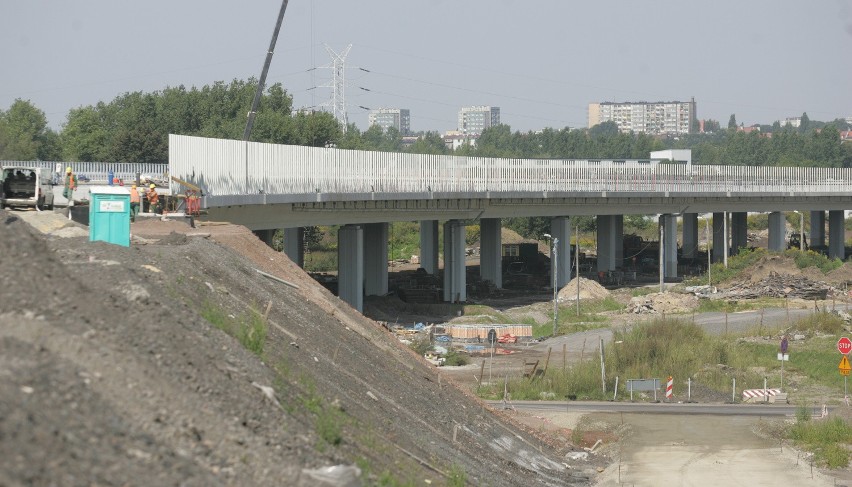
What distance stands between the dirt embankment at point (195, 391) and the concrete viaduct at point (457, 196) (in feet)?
63.6

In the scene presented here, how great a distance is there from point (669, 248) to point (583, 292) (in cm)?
1873

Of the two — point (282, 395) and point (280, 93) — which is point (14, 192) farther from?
point (280, 93)

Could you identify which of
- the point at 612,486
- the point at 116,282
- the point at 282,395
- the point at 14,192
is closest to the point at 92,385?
the point at 282,395

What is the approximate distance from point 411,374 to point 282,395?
464 inches

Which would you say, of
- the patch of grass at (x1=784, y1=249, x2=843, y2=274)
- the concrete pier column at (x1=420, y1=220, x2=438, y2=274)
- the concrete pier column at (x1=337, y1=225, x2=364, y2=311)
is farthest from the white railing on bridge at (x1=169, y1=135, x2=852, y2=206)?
the concrete pier column at (x1=420, y1=220, x2=438, y2=274)

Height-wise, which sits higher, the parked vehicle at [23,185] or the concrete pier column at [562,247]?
the parked vehicle at [23,185]

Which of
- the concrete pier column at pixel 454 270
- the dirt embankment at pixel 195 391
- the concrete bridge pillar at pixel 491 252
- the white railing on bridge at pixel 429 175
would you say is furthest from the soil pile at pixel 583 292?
the dirt embankment at pixel 195 391

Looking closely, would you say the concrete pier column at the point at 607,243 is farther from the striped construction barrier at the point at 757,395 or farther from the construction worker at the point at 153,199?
the construction worker at the point at 153,199

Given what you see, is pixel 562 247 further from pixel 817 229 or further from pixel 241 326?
pixel 241 326

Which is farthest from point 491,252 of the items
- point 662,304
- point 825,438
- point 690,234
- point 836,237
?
point 825,438

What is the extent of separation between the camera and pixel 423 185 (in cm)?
7325

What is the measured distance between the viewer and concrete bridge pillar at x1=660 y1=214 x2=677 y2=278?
9581 centimetres

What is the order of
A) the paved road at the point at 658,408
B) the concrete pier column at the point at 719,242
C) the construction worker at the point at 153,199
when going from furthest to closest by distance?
the concrete pier column at the point at 719,242
the construction worker at the point at 153,199
the paved road at the point at 658,408

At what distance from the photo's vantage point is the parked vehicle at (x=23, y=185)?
40.8m
